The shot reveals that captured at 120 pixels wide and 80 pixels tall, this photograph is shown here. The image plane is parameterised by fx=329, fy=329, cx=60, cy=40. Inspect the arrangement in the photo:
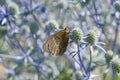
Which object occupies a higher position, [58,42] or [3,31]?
[58,42]

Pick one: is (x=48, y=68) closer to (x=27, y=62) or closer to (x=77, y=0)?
(x=27, y=62)

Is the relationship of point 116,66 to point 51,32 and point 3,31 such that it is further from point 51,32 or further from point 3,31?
point 3,31

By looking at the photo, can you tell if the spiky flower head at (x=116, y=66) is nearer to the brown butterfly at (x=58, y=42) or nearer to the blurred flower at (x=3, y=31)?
the brown butterfly at (x=58, y=42)

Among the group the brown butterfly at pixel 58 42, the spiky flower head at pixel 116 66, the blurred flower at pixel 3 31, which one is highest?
the brown butterfly at pixel 58 42

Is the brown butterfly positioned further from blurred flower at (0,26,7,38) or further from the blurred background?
blurred flower at (0,26,7,38)

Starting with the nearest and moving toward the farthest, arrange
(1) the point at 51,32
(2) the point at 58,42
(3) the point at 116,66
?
(2) the point at 58,42, (3) the point at 116,66, (1) the point at 51,32

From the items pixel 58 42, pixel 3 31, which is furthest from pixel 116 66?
pixel 3 31

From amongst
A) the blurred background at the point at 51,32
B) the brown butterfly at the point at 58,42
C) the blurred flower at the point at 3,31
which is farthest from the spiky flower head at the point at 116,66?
the blurred flower at the point at 3,31

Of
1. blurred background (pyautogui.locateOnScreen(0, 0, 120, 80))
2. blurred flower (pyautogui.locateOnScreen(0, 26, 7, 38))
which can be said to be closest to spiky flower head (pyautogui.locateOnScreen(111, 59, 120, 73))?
blurred background (pyautogui.locateOnScreen(0, 0, 120, 80))

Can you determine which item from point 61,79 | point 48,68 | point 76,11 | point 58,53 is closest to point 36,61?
point 48,68
